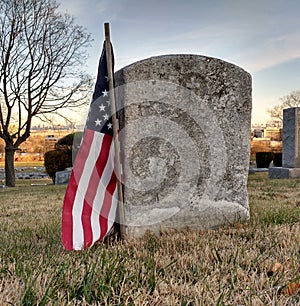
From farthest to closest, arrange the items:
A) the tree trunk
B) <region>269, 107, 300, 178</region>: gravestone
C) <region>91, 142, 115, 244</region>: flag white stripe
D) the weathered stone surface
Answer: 1. the tree trunk
2. the weathered stone surface
3. <region>269, 107, 300, 178</region>: gravestone
4. <region>91, 142, 115, 244</region>: flag white stripe

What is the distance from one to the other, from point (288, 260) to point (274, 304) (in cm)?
69

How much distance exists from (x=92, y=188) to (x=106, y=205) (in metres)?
0.18

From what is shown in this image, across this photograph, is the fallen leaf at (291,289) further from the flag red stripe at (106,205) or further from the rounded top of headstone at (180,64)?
the rounded top of headstone at (180,64)

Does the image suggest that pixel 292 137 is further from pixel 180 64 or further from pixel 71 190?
pixel 71 190

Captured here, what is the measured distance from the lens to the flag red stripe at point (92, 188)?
2756 millimetres

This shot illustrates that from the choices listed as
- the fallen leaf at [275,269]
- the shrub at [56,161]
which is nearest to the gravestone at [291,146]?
the shrub at [56,161]

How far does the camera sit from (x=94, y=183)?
9.35 feet

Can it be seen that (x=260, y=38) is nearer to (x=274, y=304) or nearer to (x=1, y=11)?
(x=274, y=304)

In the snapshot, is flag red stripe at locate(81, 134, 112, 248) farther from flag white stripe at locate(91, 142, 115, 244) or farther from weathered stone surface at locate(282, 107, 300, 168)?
weathered stone surface at locate(282, 107, 300, 168)

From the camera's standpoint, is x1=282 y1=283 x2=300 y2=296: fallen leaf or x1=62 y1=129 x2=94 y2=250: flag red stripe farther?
x1=62 y1=129 x2=94 y2=250: flag red stripe

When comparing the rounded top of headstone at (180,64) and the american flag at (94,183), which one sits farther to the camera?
the rounded top of headstone at (180,64)

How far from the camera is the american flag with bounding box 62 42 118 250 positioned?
8.96 ft

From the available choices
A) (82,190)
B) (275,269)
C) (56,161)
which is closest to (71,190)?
(82,190)

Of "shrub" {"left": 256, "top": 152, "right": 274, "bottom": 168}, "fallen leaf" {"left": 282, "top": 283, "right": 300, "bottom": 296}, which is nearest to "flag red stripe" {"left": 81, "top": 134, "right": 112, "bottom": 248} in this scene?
"fallen leaf" {"left": 282, "top": 283, "right": 300, "bottom": 296}
